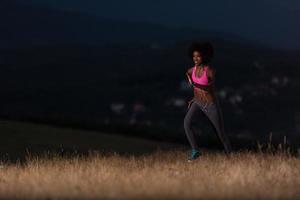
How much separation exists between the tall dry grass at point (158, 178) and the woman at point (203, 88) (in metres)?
0.70

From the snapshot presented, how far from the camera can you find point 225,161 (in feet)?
50.8

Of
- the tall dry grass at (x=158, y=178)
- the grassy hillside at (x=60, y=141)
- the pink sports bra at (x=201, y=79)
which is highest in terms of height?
the grassy hillside at (x=60, y=141)

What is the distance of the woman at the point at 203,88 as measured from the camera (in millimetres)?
15430

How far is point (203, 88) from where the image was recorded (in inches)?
611

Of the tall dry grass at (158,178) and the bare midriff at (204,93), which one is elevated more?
the bare midriff at (204,93)

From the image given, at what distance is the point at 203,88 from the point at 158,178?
3.02 meters

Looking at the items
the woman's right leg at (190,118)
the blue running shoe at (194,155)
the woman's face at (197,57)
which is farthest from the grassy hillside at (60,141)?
the woman's face at (197,57)

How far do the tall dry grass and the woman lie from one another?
0.70 meters

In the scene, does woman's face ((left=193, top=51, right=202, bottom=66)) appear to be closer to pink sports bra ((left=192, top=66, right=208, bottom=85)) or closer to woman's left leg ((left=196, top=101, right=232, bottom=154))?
pink sports bra ((left=192, top=66, right=208, bottom=85))

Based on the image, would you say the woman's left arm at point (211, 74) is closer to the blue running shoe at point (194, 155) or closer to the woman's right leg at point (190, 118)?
the woman's right leg at point (190, 118)

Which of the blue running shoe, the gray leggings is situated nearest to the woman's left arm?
the gray leggings

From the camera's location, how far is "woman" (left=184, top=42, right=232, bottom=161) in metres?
15.4

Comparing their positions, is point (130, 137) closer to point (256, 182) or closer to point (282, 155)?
point (282, 155)

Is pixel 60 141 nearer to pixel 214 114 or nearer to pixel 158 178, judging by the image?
pixel 214 114
